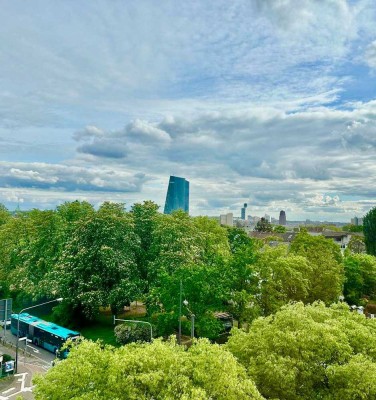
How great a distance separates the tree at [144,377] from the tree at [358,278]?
4789 cm

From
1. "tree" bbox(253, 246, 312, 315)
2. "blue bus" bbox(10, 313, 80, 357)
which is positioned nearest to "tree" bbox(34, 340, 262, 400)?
"tree" bbox(253, 246, 312, 315)

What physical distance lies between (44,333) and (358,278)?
146 feet

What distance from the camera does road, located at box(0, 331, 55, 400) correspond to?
3519 centimetres

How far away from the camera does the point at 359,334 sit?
23.7 m

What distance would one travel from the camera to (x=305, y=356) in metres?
21.6

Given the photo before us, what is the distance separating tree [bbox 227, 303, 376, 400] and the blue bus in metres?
25.1

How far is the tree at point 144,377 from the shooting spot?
648 inches

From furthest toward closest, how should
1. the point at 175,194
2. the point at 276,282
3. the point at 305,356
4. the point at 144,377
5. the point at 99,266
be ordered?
the point at 175,194
the point at 99,266
the point at 276,282
the point at 305,356
the point at 144,377

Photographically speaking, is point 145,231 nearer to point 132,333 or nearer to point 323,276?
point 132,333

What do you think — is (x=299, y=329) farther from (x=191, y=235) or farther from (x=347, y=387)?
(x=191, y=235)

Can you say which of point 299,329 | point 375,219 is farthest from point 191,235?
point 375,219

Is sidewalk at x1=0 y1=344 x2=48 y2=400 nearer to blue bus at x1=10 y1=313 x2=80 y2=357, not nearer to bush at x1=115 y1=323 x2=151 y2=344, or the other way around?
blue bus at x1=10 y1=313 x2=80 y2=357

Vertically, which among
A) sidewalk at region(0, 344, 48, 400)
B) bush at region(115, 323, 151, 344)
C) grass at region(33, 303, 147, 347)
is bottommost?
sidewalk at region(0, 344, 48, 400)

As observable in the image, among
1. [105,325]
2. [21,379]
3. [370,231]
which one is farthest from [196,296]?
[370,231]
